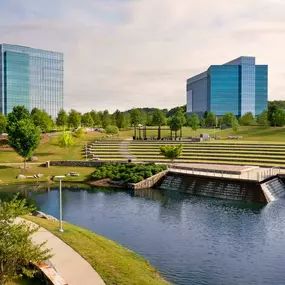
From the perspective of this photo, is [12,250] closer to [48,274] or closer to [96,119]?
[48,274]

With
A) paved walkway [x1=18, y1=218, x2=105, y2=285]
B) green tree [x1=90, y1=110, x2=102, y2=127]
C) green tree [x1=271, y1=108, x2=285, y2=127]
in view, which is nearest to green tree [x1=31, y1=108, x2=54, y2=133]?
green tree [x1=90, y1=110, x2=102, y2=127]

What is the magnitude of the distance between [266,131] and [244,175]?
237 feet

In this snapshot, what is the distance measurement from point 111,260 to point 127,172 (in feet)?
122

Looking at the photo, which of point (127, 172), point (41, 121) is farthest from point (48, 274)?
point (41, 121)

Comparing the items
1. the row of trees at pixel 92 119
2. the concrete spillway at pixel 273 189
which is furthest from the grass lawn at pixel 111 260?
the row of trees at pixel 92 119

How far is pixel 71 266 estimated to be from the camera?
21.1 metres

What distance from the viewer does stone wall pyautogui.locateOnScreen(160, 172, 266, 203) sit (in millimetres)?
46875

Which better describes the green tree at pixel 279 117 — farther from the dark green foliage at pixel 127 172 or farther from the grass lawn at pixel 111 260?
the grass lawn at pixel 111 260

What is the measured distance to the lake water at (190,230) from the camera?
25141mm

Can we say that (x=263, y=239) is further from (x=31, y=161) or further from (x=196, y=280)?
(x=31, y=161)

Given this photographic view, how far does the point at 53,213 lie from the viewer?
4141cm

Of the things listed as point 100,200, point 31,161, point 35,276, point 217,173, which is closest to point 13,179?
point 31,161

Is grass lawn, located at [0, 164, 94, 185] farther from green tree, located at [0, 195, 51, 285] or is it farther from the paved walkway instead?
green tree, located at [0, 195, 51, 285]

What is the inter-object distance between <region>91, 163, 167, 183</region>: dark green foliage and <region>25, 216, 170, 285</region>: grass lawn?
1135 inches
